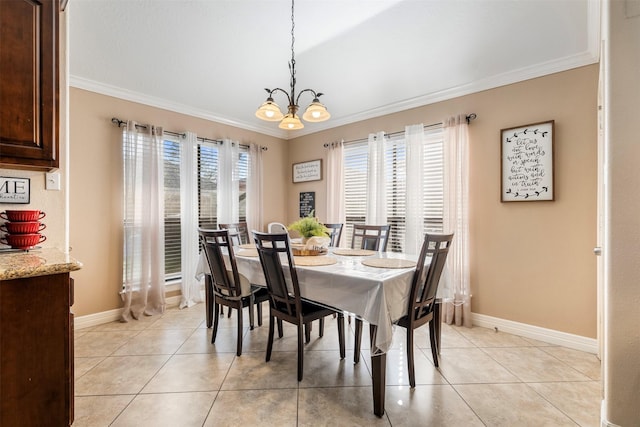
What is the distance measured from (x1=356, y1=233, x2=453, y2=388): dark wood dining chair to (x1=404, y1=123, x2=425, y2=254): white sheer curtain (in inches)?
51.9

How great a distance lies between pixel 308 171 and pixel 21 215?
12.2 ft

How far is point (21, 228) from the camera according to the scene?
59.5 inches

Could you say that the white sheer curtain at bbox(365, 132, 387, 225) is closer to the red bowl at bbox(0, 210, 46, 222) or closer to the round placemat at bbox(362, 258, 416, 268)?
the round placemat at bbox(362, 258, 416, 268)

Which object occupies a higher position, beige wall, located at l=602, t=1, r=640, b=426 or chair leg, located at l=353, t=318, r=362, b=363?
beige wall, located at l=602, t=1, r=640, b=426

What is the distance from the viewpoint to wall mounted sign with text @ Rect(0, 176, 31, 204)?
5.23 ft

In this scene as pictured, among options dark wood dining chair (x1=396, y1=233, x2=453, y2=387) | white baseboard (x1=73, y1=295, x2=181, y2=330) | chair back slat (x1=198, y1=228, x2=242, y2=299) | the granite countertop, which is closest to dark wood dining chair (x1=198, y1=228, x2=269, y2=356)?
chair back slat (x1=198, y1=228, x2=242, y2=299)

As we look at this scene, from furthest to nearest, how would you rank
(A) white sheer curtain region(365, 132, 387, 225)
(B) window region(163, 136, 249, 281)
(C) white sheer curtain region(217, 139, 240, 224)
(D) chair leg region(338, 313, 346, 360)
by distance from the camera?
(C) white sheer curtain region(217, 139, 240, 224)
(A) white sheer curtain region(365, 132, 387, 225)
(B) window region(163, 136, 249, 281)
(D) chair leg region(338, 313, 346, 360)

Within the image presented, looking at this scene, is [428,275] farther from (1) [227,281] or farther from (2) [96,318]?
(2) [96,318]

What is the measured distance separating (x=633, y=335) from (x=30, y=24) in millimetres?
3313

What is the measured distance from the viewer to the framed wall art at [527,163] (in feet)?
8.99

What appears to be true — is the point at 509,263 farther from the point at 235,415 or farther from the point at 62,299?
the point at 62,299

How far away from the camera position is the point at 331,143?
4.51 meters

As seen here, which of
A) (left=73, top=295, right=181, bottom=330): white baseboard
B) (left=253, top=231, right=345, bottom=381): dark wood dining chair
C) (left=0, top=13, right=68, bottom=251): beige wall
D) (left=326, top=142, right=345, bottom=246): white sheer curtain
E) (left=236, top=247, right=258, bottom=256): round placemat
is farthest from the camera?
(left=326, top=142, right=345, bottom=246): white sheer curtain

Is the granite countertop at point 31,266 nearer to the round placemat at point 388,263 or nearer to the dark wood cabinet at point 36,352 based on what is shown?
the dark wood cabinet at point 36,352
